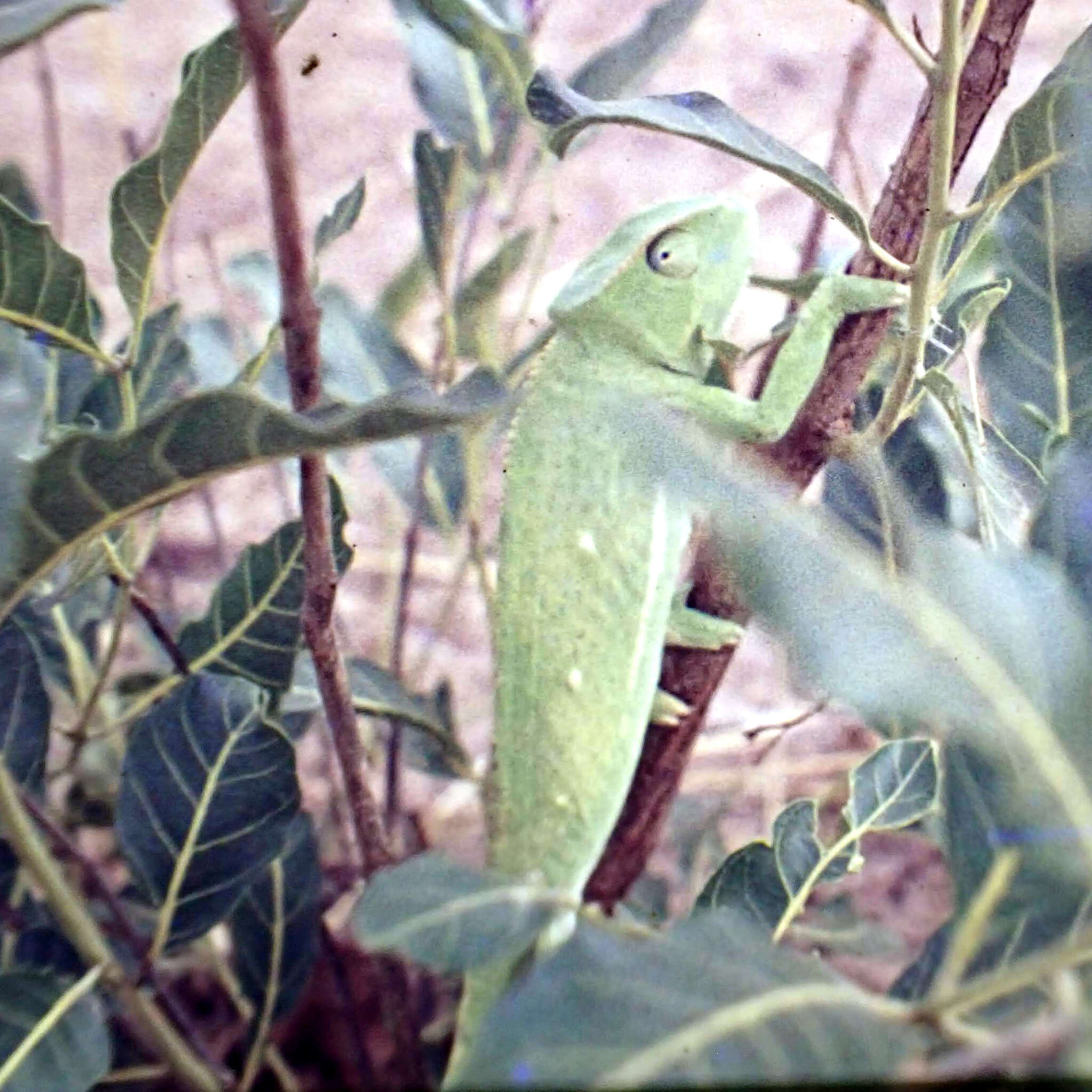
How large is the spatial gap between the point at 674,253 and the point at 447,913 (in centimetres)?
64

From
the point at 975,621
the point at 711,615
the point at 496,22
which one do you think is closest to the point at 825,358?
the point at 711,615

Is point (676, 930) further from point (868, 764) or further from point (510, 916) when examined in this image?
point (868, 764)

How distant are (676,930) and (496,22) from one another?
1.74ft

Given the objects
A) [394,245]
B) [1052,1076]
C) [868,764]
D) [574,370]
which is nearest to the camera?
[1052,1076]

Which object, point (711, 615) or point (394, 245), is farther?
point (394, 245)

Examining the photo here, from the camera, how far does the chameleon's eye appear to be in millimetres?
958

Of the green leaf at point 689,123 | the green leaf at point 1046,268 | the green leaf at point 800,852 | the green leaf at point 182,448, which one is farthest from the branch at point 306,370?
the green leaf at point 1046,268

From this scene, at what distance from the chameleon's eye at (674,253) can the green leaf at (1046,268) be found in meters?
0.26

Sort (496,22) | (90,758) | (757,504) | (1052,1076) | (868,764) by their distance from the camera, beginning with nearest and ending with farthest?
1. (1052,1076)
2. (757,504)
3. (496,22)
4. (868,764)
5. (90,758)

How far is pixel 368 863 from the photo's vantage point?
2.96ft

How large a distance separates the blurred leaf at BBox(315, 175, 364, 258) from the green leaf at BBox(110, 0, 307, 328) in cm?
14

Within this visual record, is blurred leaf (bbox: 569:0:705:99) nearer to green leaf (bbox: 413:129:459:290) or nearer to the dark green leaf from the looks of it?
green leaf (bbox: 413:129:459:290)

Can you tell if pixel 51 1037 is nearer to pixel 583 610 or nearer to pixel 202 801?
pixel 202 801

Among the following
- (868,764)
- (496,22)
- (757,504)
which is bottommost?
(868,764)
